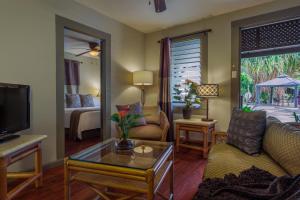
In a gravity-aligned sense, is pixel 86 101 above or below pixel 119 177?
above

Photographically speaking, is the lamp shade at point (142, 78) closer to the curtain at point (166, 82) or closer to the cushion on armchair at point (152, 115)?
the curtain at point (166, 82)

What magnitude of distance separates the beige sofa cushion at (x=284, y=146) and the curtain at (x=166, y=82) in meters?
2.21

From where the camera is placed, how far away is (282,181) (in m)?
1.07

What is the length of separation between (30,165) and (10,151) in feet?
3.11

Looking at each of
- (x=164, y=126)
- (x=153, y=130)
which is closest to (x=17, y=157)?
(x=153, y=130)

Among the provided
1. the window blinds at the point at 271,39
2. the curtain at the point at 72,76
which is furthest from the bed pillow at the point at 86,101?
the window blinds at the point at 271,39

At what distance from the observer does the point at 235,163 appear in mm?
1595

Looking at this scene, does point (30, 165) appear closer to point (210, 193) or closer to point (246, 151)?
point (210, 193)

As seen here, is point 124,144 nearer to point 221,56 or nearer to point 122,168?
point 122,168

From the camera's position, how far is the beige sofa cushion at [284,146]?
1.32m

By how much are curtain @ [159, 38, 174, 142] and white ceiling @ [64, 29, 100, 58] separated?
1.50 meters

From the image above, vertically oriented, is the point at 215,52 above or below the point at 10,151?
above

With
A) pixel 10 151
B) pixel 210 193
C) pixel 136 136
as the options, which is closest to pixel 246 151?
pixel 210 193

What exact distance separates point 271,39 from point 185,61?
1.48 metres
